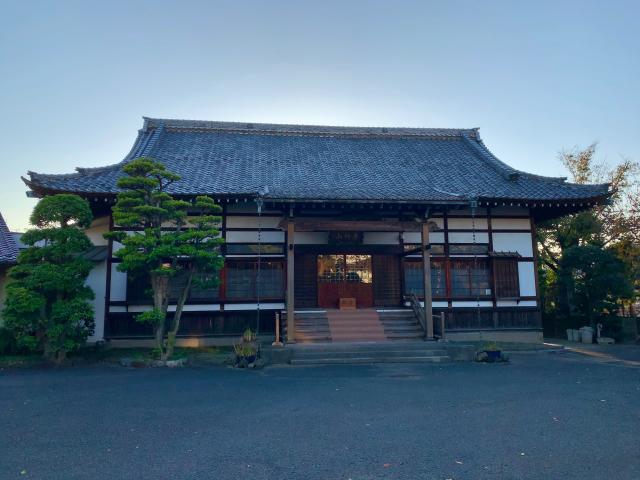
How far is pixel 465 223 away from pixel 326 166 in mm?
5175

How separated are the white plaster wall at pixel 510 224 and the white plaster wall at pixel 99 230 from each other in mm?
12265

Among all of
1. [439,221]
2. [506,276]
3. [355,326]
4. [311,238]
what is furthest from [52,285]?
[506,276]

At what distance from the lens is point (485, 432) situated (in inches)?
190

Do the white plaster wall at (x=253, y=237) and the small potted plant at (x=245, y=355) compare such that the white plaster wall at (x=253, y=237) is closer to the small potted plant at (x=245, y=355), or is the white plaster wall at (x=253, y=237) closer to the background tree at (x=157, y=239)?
the background tree at (x=157, y=239)

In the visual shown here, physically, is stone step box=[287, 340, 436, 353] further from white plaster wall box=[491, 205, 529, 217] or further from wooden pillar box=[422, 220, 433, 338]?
white plaster wall box=[491, 205, 529, 217]

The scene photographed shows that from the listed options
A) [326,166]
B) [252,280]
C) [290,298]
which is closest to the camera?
[290,298]

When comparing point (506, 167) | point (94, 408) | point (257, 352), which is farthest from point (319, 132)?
point (94, 408)

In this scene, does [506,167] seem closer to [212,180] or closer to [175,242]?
[212,180]

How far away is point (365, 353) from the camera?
33.2 ft

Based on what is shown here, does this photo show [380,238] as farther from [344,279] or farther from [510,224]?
[510,224]

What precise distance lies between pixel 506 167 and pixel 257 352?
11199mm

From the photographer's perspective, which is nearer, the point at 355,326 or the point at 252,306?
the point at 355,326

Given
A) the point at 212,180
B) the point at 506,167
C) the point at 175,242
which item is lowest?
the point at 175,242

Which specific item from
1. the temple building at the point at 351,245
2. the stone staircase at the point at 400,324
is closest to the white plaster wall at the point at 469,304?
the temple building at the point at 351,245
